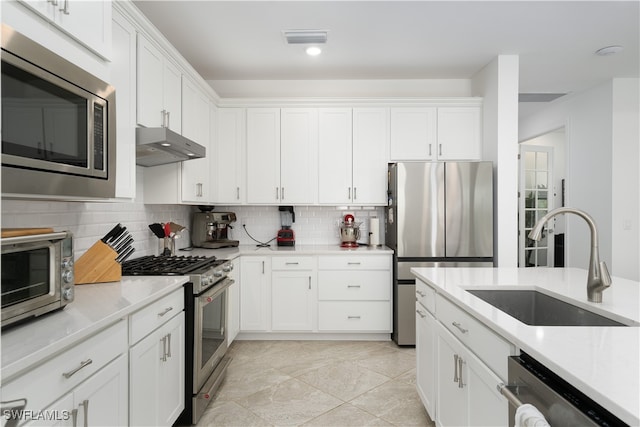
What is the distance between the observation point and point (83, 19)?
1523 millimetres

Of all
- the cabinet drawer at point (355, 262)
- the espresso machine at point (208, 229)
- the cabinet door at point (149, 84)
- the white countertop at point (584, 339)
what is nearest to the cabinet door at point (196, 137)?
the espresso machine at point (208, 229)

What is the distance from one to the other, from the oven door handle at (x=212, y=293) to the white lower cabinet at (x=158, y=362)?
14 cm

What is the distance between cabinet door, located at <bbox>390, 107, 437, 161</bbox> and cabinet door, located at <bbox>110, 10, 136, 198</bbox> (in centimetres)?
253

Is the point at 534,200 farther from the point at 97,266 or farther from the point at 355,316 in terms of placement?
the point at 97,266

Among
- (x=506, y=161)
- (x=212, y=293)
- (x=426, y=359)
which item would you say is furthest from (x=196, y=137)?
(x=506, y=161)

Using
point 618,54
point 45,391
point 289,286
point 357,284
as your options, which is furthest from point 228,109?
point 618,54

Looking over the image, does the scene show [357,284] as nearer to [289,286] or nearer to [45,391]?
[289,286]

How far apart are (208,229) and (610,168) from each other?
4.64 metres

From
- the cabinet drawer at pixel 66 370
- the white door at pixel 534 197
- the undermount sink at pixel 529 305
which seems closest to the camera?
the cabinet drawer at pixel 66 370

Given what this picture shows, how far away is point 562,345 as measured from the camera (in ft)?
3.26

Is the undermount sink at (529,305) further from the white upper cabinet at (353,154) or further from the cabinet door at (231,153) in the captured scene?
the cabinet door at (231,153)

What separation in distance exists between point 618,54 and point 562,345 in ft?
12.5

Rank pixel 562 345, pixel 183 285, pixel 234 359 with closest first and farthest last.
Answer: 1. pixel 562 345
2. pixel 183 285
3. pixel 234 359

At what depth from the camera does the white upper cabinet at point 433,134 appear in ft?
12.4
